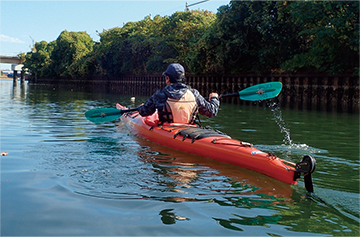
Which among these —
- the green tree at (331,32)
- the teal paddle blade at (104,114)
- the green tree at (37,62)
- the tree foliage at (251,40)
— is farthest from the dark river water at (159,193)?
the green tree at (37,62)

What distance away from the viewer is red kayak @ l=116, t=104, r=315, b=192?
5.67 m

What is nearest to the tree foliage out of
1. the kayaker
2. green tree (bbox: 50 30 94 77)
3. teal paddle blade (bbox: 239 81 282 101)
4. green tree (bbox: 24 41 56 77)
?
teal paddle blade (bbox: 239 81 282 101)

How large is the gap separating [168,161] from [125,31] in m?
53.8

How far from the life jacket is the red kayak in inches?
6.8

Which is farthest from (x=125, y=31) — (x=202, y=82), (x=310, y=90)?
(x=310, y=90)

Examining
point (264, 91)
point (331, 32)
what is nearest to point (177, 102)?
point (264, 91)

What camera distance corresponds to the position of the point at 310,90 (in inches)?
1042

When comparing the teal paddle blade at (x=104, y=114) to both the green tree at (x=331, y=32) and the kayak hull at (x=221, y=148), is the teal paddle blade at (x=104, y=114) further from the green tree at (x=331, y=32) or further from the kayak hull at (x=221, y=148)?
the green tree at (x=331, y=32)

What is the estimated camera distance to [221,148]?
7164mm

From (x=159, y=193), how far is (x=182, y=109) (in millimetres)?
3643

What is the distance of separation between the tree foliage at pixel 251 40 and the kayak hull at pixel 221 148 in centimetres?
1642

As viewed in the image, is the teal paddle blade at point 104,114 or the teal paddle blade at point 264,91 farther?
the teal paddle blade at point 104,114

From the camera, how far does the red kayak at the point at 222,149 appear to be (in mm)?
5672

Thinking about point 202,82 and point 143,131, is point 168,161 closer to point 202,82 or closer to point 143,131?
point 143,131
